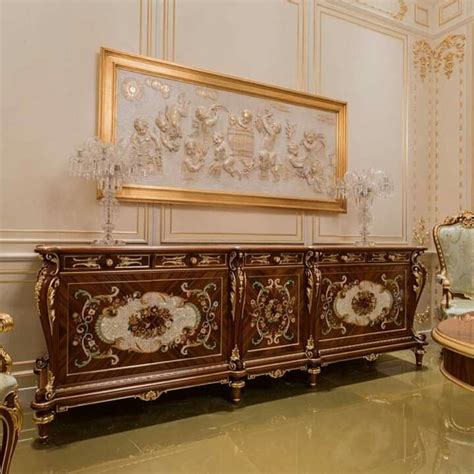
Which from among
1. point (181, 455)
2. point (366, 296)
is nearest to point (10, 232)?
point (181, 455)

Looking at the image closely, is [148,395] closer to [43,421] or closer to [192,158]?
[43,421]

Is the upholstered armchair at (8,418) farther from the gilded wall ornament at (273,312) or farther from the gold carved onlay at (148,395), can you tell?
the gilded wall ornament at (273,312)

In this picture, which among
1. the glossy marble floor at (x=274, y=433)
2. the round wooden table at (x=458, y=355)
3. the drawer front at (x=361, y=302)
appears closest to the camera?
the round wooden table at (x=458, y=355)

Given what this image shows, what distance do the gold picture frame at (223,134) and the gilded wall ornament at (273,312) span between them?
0.70 meters

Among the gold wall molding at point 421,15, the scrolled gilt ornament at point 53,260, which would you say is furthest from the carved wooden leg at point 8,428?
the gold wall molding at point 421,15

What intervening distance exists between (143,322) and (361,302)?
140 cm

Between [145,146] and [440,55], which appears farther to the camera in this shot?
[440,55]

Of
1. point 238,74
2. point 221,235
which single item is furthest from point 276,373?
point 238,74

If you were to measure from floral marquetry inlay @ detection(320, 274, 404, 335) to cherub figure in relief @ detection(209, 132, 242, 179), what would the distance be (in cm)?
97

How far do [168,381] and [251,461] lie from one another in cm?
57

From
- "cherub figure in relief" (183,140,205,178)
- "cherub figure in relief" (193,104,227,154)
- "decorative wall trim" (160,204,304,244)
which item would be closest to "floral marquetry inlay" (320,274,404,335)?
"decorative wall trim" (160,204,304,244)

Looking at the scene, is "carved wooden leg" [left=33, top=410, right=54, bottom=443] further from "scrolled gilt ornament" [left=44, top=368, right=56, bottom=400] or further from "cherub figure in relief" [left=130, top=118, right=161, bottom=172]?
"cherub figure in relief" [left=130, top=118, right=161, bottom=172]

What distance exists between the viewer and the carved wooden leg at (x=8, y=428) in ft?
4.13

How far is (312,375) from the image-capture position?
2.35 m
